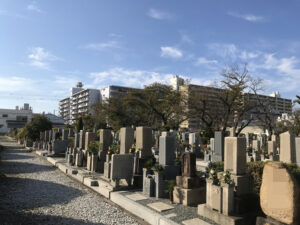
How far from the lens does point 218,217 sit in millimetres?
4574

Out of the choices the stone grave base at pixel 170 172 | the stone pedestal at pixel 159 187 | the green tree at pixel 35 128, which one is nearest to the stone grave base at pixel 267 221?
the stone pedestal at pixel 159 187

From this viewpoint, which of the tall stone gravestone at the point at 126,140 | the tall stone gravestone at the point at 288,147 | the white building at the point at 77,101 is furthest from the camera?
the white building at the point at 77,101

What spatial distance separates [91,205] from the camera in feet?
20.1

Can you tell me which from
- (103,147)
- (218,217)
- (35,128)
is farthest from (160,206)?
(35,128)

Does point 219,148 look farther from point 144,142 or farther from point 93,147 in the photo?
point 93,147

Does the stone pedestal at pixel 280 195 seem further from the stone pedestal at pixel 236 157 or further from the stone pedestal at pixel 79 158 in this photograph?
the stone pedestal at pixel 79 158

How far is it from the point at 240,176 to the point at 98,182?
4.88 m

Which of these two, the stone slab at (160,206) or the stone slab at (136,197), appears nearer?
the stone slab at (160,206)

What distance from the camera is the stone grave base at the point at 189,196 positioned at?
18.6 ft

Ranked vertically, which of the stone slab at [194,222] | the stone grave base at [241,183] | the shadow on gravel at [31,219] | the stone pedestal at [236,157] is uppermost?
the stone pedestal at [236,157]

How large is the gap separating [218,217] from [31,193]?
18.3 feet

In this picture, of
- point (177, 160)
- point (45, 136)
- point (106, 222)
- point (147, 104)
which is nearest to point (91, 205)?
point (106, 222)

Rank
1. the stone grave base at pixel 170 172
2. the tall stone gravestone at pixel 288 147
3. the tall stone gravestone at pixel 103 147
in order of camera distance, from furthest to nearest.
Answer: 1. the tall stone gravestone at pixel 103 147
2. the tall stone gravestone at pixel 288 147
3. the stone grave base at pixel 170 172

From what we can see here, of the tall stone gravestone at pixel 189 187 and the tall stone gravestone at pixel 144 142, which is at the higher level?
the tall stone gravestone at pixel 144 142
